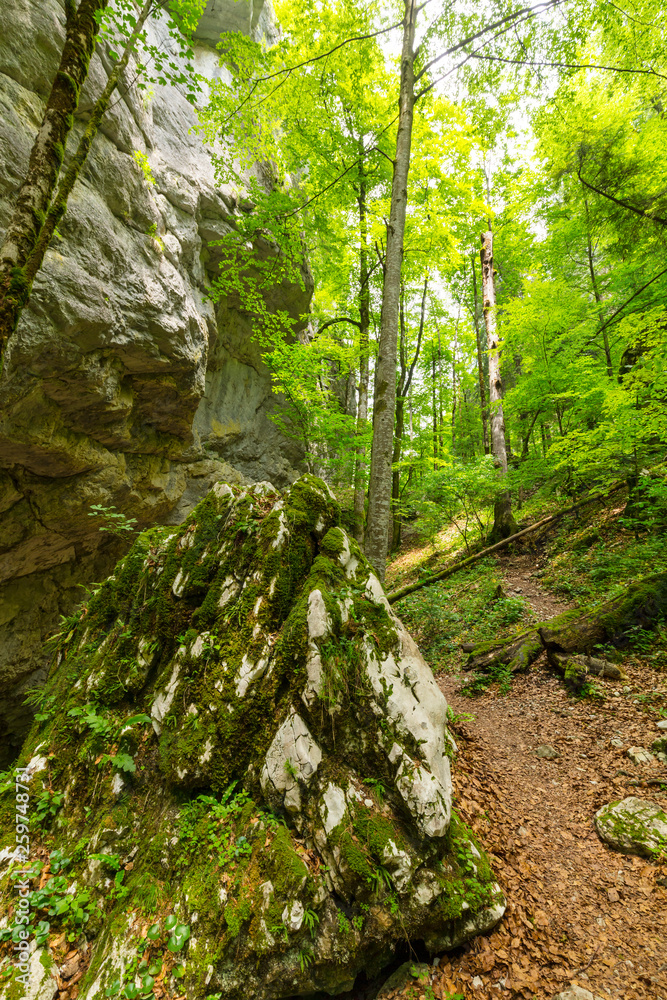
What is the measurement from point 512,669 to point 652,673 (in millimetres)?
1877

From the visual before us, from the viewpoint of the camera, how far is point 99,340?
20.9ft

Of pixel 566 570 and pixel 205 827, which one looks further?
pixel 566 570

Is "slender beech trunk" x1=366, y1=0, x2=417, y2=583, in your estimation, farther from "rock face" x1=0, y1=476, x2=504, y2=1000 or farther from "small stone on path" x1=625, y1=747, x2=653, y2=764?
"small stone on path" x1=625, y1=747, x2=653, y2=764

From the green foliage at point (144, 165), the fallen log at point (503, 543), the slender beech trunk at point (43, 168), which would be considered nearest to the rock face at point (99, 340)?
the green foliage at point (144, 165)

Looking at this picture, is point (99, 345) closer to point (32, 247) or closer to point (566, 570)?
point (32, 247)

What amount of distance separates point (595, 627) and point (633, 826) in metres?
2.87

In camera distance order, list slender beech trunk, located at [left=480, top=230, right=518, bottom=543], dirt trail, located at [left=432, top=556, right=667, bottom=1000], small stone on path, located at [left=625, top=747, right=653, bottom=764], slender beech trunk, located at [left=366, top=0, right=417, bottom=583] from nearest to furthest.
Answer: dirt trail, located at [left=432, top=556, right=667, bottom=1000]
small stone on path, located at [left=625, top=747, right=653, bottom=764]
slender beech trunk, located at [left=366, top=0, right=417, bottom=583]
slender beech trunk, located at [left=480, top=230, right=518, bottom=543]

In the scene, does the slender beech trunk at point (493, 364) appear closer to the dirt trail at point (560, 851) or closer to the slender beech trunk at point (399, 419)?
the slender beech trunk at point (399, 419)

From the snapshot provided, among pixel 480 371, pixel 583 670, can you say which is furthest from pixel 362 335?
pixel 583 670

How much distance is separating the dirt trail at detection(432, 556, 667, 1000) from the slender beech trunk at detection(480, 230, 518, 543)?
6161 mm

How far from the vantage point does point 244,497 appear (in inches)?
177

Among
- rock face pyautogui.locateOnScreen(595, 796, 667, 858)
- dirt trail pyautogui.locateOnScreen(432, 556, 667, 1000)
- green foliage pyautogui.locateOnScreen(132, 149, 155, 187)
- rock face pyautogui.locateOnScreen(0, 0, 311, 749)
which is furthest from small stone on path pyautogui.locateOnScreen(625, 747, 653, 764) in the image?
green foliage pyautogui.locateOnScreen(132, 149, 155, 187)

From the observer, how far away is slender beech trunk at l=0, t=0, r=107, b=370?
2893 mm

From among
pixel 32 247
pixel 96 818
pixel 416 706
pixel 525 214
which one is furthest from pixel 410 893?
pixel 525 214
